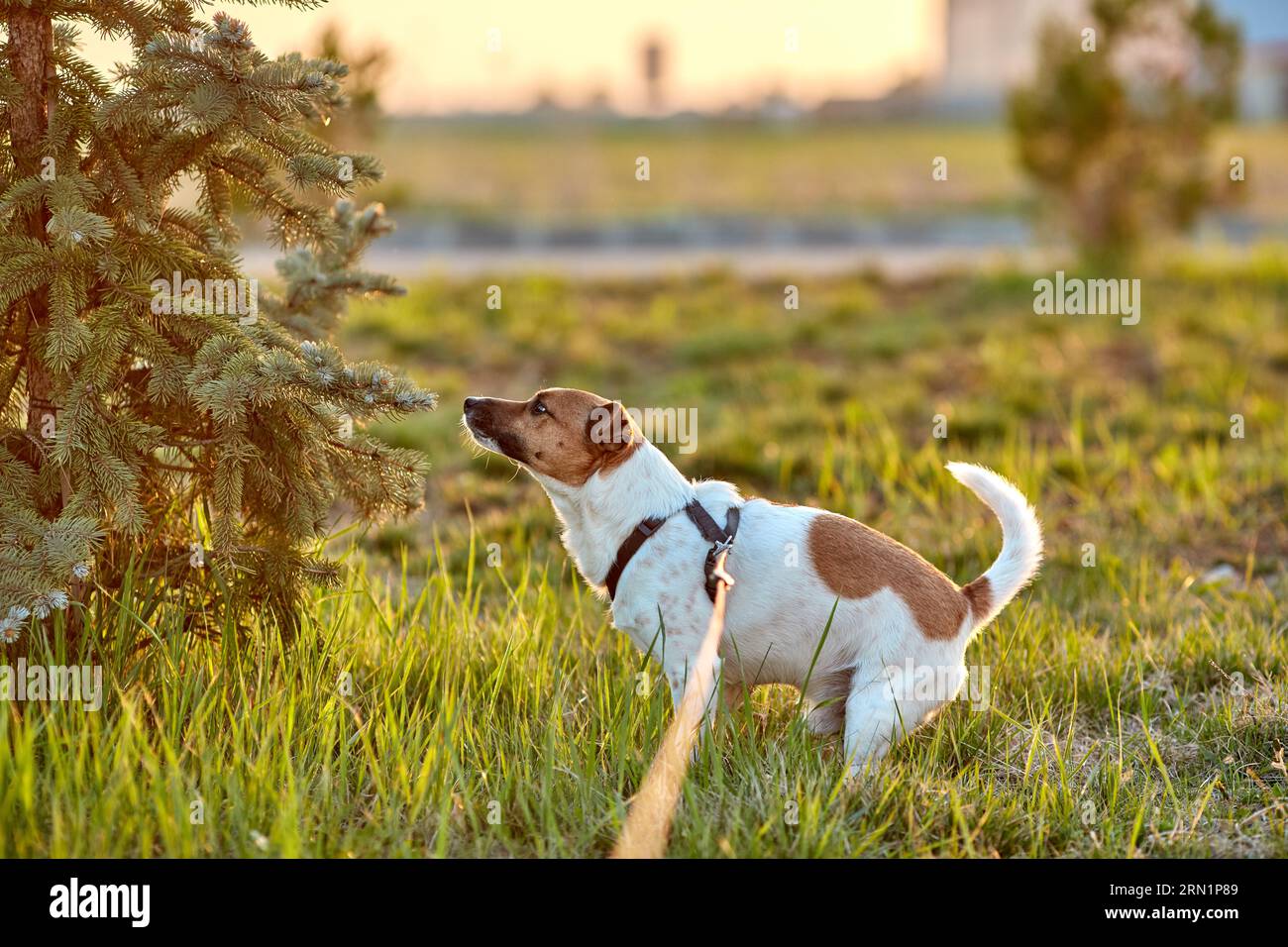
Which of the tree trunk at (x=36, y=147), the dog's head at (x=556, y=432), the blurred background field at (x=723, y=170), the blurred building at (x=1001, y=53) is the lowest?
the dog's head at (x=556, y=432)

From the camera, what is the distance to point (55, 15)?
3.37 m

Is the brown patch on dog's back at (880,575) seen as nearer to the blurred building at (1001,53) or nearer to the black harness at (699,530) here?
the black harness at (699,530)

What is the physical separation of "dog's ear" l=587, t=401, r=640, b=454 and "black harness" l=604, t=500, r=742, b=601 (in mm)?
231

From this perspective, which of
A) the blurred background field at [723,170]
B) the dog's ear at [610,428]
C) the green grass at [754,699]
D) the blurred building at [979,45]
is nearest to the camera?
the green grass at [754,699]

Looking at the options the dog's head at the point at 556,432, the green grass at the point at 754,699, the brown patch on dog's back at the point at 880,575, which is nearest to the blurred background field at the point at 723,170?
the green grass at the point at 754,699

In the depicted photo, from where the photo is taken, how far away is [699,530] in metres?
3.54

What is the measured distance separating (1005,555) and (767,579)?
0.72m

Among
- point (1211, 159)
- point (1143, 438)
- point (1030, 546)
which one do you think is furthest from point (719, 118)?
point (1030, 546)

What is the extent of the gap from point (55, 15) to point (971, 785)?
10.2ft

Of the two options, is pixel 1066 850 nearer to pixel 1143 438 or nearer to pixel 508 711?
pixel 508 711

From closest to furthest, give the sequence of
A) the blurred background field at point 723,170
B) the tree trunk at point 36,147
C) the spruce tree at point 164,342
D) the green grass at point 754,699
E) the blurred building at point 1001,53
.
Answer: the green grass at point 754,699
the spruce tree at point 164,342
the tree trunk at point 36,147
the blurred background field at point 723,170
the blurred building at point 1001,53

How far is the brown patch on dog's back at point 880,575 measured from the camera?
3463mm

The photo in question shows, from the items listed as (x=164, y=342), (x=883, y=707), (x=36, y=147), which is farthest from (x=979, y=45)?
(x=164, y=342)

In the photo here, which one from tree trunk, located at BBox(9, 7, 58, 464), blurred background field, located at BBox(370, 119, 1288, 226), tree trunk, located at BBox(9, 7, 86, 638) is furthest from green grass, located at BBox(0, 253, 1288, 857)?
blurred background field, located at BBox(370, 119, 1288, 226)
